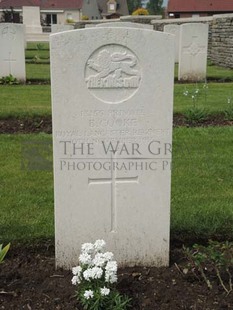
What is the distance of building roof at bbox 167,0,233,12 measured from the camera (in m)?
50.2

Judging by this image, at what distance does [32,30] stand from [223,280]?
2995cm

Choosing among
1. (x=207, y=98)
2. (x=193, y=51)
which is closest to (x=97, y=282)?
(x=207, y=98)

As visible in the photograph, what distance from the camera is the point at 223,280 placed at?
3010 millimetres

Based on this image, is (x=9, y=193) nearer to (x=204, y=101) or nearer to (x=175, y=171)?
(x=175, y=171)

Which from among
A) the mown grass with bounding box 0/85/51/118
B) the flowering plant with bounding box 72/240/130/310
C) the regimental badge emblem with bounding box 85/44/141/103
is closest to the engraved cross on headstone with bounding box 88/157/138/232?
the flowering plant with bounding box 72/240/130/310

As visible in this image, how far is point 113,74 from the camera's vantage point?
9.34 feet

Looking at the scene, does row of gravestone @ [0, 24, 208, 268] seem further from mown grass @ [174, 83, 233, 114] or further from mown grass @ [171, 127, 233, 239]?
mown grass @ [174, 83, 233, 114]

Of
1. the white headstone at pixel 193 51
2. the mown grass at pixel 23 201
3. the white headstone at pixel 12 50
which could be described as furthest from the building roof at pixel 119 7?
the mown grass at pixel 23 201

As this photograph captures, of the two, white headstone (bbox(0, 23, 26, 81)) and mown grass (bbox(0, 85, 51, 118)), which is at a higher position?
white headstone (bbox(0, 23, 26, 81))

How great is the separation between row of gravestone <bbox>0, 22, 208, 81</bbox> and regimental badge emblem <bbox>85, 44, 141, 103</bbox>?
812 cm

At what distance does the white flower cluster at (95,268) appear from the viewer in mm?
2596

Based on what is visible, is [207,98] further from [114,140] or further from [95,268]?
[95,268]

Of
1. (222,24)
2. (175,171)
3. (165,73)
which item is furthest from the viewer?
(222,24)

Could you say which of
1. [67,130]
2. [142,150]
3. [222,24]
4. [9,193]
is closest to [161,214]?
[142,150]
